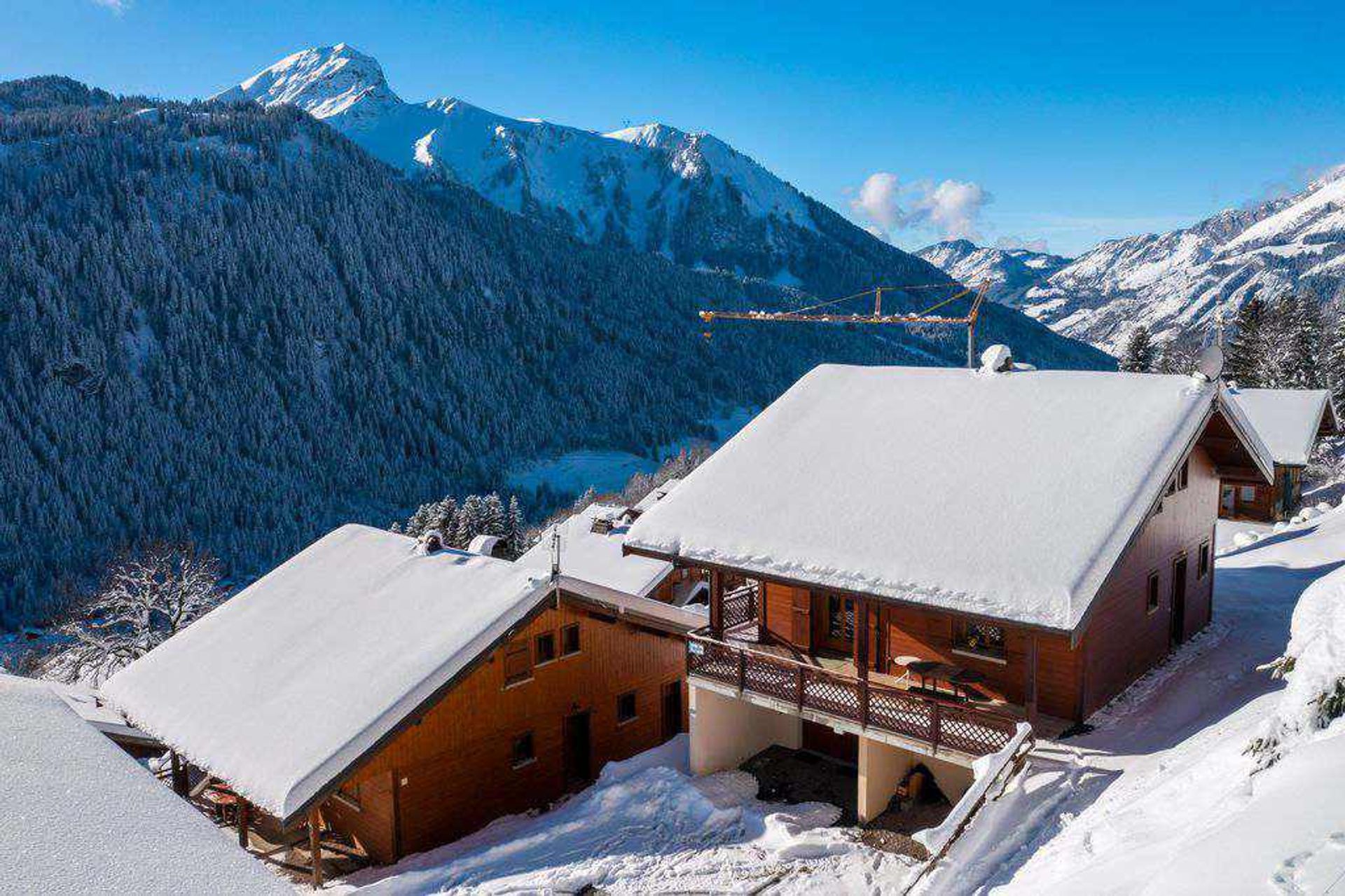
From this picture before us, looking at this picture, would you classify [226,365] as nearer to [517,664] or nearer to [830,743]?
[517,664]

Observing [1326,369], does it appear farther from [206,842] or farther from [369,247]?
[369,247]

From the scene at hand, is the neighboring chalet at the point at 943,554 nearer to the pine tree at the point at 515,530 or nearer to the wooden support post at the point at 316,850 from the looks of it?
the wooden support post at the point at 316,850

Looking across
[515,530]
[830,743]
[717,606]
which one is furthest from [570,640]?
[515,530]

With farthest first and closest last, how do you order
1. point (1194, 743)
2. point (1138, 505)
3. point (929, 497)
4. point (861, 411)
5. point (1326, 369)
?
1. point (1326, 369)
2. point (861, 411)
3. point (929, 497)
4. point (1138, 505)
5. point (1194, 743)

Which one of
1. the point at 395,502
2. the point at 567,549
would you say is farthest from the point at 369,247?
the point at 567,549

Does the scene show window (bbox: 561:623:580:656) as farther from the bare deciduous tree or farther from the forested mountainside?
the forested mountainside

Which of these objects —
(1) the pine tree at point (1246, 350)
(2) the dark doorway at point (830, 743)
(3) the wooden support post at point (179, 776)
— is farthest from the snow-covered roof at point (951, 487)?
(1) the pine tree at point (1246, 350)
